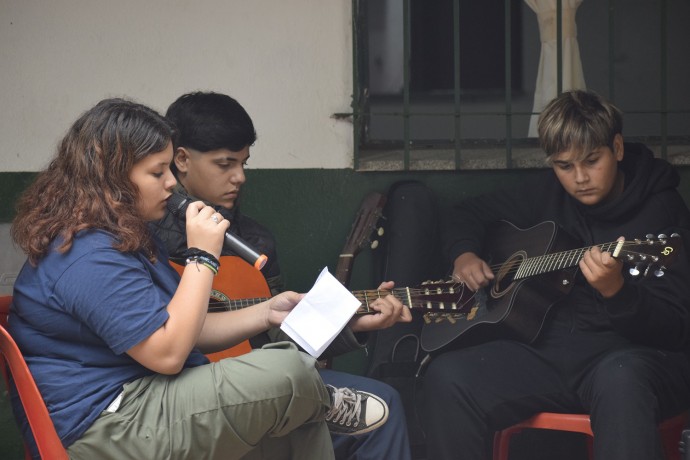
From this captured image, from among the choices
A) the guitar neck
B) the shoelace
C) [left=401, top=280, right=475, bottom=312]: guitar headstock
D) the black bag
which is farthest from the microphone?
the black bag

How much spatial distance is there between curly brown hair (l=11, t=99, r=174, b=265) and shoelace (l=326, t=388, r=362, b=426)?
27.7 inches

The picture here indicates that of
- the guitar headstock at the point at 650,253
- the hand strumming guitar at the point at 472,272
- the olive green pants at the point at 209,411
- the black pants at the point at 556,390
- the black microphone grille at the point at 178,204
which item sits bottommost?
the black pants at the point at 556,390

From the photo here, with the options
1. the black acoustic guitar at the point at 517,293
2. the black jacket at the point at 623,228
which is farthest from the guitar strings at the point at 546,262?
the black jacket at the point at 623,228

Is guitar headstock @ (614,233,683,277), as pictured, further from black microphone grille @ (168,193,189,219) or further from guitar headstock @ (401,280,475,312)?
black microphone grille @ (168,193,189,219)

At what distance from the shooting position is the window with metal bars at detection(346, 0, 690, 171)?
4.05 m

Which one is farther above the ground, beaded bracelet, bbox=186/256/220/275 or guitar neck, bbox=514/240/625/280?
beaded bracelet, bbox=186/256/220/275

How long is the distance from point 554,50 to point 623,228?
1146 mm

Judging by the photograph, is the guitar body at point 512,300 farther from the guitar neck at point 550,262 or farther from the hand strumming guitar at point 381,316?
the hand strumming guitar at point 381,316

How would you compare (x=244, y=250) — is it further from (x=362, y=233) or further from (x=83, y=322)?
(x=362, y=233)

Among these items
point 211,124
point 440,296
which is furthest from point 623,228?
point 211,124

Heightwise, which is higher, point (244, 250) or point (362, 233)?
point (244, 250)

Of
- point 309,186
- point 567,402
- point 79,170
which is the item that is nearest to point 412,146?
point 309,186

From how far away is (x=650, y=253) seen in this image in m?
2.99

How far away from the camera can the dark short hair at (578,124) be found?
130 inches
